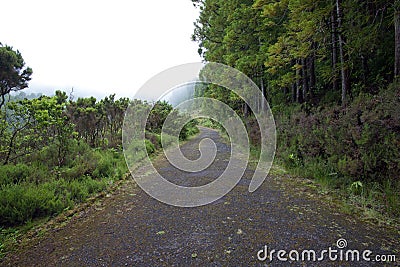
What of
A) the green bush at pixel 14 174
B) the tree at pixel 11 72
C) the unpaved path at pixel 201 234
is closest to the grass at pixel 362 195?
the unpaved path at pixel 201 234

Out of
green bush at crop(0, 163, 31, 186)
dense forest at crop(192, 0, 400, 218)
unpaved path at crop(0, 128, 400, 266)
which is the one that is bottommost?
unpaved path at crop(0, 128, 400, 266)

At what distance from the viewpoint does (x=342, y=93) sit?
7.31 metres

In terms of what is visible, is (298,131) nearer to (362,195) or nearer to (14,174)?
(362,195)

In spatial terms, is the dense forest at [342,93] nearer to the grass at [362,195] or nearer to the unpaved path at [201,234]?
the grass at [362,195]

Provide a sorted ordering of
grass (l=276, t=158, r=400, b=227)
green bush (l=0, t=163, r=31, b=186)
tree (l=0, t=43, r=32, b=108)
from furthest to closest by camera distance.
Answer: tree (l=0, t=43, r=32, b=108), green bush (l=0, t=163, r=31, b=186), grass (l=276, t=158, r=400, b=227)

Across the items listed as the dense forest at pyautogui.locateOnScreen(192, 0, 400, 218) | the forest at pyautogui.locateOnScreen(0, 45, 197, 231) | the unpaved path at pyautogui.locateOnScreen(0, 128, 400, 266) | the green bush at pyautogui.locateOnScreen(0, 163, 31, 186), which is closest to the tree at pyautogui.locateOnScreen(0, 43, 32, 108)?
the forest at pyautogui.locateOnScreen(0, 45, 197, 231)

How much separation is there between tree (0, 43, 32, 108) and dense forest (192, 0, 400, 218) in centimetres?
757

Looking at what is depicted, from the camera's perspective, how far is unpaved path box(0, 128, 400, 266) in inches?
101

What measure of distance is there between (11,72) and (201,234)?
6564mm

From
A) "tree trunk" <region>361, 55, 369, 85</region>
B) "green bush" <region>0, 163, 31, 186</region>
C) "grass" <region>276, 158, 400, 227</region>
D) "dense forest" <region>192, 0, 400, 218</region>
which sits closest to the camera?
"grass" <region>276, 158, 400, 227</region>

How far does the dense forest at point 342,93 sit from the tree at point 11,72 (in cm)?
757

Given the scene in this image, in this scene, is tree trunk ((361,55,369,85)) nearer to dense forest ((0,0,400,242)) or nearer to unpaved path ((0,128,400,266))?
dense forest ((0,0,400,242))

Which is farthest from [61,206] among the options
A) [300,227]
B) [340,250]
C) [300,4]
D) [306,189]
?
[300,4]

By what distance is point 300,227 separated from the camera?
3207 millimetres
